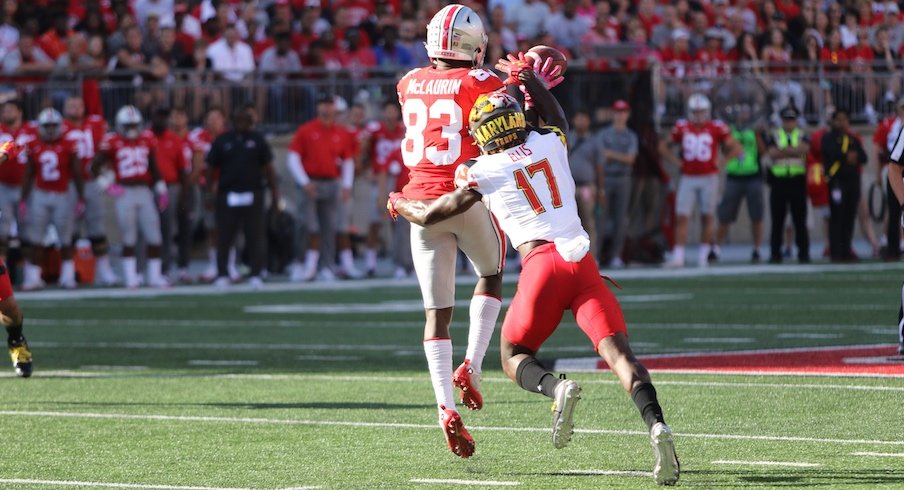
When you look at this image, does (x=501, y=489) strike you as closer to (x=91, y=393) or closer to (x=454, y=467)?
(x=454, y=467)

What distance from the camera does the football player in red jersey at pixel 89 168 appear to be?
1950 centimetres

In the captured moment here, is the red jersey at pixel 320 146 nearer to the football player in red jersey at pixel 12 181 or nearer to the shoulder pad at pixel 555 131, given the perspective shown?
the football player in red jersey at pixel 12 181

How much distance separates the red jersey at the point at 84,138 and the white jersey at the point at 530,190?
13037 millimetres

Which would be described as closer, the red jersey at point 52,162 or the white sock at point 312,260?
the red jersey at point 52,162

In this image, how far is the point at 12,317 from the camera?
34.4 feet

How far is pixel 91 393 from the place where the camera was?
1032cm

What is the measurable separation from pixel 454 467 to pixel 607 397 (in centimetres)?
248

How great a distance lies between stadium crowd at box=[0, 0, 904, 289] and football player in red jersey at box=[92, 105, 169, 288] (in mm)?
279

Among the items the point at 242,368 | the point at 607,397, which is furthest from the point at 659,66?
the point at 607,397

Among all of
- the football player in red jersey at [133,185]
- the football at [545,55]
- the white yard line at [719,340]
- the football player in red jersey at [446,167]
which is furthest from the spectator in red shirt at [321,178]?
the football player in red jersey at [446,167]

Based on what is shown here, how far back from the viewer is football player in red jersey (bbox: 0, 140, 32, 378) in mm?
9828

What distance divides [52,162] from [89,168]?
1.69 ft

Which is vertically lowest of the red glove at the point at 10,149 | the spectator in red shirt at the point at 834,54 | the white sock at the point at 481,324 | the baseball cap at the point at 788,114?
the baseball cap at the point at 788,114

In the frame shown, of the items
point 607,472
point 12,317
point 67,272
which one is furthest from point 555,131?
point 67,272
